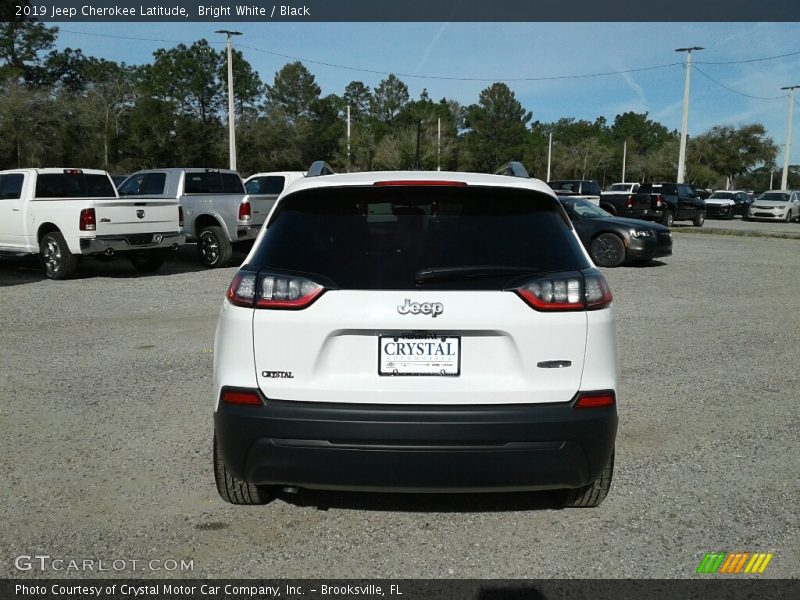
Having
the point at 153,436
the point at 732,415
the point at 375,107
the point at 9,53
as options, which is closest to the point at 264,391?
the point at 153,436

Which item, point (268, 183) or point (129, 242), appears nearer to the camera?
point (129, 242)

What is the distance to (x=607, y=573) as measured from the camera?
304 cm

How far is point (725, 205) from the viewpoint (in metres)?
40.6

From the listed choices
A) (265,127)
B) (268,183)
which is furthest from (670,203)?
(265,127)

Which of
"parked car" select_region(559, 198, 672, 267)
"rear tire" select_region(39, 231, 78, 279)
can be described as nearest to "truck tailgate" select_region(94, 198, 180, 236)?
"rear tire" select_region(39, 231, 78, 279)

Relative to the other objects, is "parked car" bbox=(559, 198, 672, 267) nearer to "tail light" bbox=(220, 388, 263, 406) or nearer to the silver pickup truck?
the silver pickup truck

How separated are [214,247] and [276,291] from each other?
12.3 metres

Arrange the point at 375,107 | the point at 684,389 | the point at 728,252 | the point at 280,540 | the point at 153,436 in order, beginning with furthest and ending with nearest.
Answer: the point at 375,107 → the point at 728,252 → the point at 684,389 → the point at 153,436 → the point at 280,540

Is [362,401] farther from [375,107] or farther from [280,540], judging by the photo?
[375,107]

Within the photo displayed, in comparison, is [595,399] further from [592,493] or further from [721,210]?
[721,210]

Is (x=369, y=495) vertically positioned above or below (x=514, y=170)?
below

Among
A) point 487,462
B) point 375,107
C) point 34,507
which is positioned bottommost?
point 34,507

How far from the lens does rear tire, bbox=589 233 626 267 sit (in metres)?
15.3

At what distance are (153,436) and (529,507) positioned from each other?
252 cm
